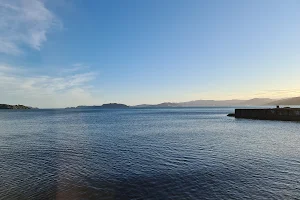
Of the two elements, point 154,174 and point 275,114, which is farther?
point 275,114

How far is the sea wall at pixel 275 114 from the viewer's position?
84.4 meters

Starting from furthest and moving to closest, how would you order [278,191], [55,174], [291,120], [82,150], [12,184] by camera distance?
[291,120]
[82,150]
[55,174]
[12,184]
[278,191]

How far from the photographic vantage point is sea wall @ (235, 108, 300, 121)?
8444cm

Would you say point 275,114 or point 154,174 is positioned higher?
point 275,114

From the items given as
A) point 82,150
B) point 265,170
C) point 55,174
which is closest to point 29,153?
point 82,150

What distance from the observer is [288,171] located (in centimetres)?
2333

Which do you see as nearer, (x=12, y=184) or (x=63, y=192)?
(x=63, y=192)

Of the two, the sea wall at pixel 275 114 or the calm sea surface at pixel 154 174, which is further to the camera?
the sea wall at pixel 275 114

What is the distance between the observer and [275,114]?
92625 mm

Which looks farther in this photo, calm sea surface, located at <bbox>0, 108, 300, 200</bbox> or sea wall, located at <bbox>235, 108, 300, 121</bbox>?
sea wall, located at <bbox>235, 108, 300, 121</bbox>

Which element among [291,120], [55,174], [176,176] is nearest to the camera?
[176,176]

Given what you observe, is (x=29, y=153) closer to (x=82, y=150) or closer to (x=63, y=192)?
(x=82, y=150)

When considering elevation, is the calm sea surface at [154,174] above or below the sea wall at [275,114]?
below

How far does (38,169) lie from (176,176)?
14.7 meters
